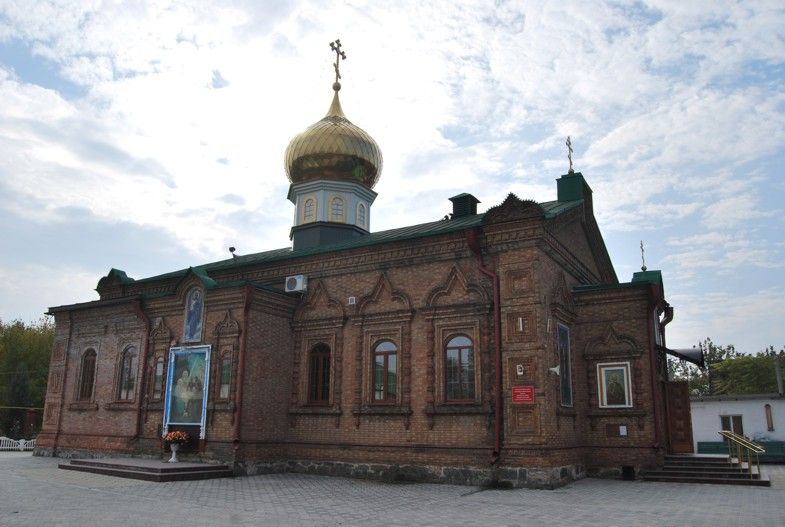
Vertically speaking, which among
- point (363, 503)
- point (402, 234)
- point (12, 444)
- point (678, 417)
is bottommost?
point (363, 503)

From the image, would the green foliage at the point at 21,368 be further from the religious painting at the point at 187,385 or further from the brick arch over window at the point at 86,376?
the religious painting at the point at 187,385

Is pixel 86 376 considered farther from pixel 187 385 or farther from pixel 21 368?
pixel 21 368

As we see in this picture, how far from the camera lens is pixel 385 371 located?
1480 centimetres

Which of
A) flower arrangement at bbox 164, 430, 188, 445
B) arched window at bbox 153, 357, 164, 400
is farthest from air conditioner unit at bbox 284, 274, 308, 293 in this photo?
flower arrangement at bbox 164, 430, 188, 445

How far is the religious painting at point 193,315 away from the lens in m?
16.1

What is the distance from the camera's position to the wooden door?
15.0 meters

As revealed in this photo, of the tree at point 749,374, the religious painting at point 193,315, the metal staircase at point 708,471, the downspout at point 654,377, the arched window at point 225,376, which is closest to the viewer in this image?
the metal staircase at point 708,471

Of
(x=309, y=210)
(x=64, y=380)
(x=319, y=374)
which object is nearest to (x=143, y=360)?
(x=64, y=380)

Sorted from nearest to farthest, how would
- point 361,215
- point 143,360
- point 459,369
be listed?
point 459,369 → point 143,360 → point 361,215

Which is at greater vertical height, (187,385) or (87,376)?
(87,376)

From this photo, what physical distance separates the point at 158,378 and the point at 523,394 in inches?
372

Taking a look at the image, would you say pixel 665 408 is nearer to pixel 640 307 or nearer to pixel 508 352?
pixel 640 307

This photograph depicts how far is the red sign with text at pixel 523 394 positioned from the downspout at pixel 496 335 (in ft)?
1.00

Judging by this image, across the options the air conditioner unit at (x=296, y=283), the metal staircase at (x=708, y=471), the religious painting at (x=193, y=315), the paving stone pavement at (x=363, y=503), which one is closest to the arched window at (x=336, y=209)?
the air conditioner unit at (x=296, y=283)
